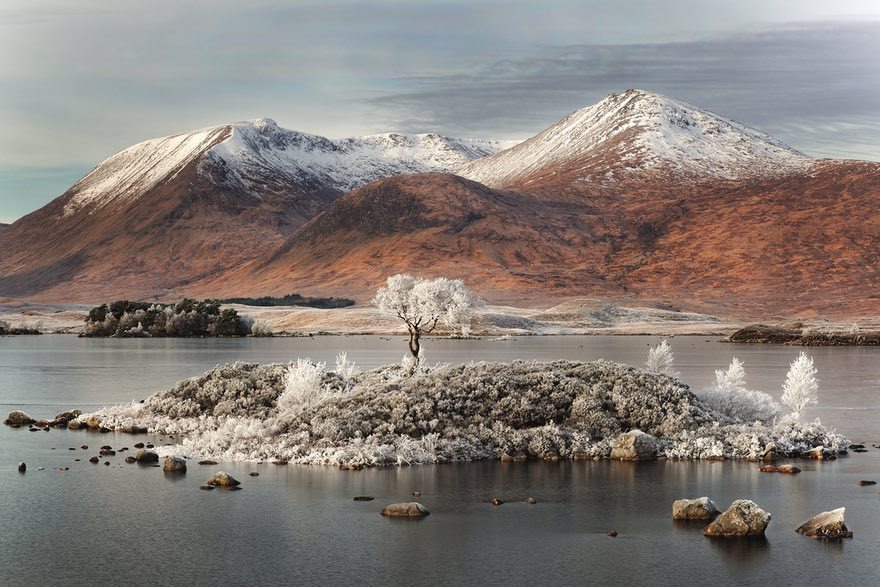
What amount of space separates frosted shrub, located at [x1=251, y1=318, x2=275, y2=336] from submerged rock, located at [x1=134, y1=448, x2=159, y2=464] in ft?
296

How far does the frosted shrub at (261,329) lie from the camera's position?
384 feet

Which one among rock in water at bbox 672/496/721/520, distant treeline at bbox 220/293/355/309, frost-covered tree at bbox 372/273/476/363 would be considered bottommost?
rock in water at bbox 672/496/721/520

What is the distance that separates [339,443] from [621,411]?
8228mm

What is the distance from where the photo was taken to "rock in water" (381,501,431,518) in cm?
2030

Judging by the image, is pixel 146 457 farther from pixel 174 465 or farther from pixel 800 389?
pixel 800 389

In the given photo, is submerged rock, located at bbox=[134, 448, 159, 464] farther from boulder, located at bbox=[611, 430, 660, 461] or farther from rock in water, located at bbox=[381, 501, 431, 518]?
boulder, located at bbox=[611, 430, 660, 461]

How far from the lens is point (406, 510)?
2036cm

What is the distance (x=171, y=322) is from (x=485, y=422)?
95509 millimetres

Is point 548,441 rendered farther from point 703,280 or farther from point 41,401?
point 703,280

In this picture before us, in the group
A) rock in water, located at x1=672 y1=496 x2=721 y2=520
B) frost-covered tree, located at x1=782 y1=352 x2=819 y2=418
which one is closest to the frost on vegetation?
frost-covered tree, located at x1=782 y1=352 x2=819 y2=418

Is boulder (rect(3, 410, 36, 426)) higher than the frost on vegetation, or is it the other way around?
the frost on vegetation

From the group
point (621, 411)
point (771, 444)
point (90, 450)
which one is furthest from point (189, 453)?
point (771, 444)

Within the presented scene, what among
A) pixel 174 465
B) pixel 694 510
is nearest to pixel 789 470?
pixel 694 510

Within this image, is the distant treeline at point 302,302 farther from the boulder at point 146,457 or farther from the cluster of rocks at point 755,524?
the cluster of rocks at point 755,524
